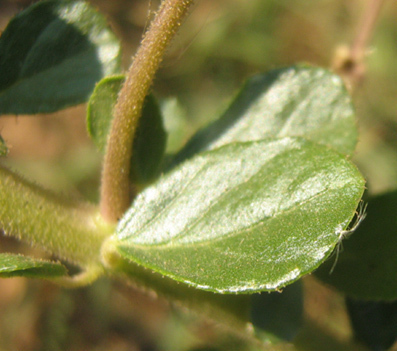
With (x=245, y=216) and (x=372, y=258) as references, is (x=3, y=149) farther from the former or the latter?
(x=372, y=258)

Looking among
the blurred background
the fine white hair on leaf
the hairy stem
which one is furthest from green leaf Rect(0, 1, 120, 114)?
the blurred background

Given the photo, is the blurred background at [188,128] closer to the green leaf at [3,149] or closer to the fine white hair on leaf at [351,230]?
the fine white hair on leaf at [351,230]

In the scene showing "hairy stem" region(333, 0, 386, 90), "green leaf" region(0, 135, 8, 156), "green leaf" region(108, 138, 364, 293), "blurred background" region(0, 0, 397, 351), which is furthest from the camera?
"blurred background" region(0, 0, 397, 351)

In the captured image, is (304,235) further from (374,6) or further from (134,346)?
(134,346)

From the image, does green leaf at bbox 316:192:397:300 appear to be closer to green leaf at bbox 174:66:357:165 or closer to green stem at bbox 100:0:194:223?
green leaf at bbox 174:66:357:165

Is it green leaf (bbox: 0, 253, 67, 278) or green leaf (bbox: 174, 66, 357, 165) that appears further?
green leaf (bbox: 174, 66, 357, 165)

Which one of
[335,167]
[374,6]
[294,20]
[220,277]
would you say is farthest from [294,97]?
[294,20]
